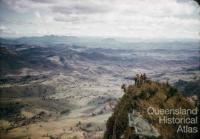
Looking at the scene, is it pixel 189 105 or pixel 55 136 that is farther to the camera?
pixel 55 136

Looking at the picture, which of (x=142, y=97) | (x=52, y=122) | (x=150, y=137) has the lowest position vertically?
(x=52, y=122)

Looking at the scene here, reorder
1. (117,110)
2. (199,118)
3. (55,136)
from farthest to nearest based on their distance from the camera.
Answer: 1. (55,136)
2. (117,110)
3. (199,118)

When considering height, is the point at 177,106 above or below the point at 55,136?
above

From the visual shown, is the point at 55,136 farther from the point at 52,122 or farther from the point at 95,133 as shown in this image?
the point at 52,122

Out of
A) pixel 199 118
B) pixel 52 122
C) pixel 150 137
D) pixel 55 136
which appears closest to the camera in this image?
pixel 150 137

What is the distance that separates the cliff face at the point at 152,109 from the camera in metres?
21.1

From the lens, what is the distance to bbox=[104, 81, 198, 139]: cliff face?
21070 millimetres

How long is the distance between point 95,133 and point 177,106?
443 ft

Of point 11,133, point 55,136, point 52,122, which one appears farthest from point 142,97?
point 52,122

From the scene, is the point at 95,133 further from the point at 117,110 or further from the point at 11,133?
the point at 117,110

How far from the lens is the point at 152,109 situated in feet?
73.2

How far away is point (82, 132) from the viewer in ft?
519

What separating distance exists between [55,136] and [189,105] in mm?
133305

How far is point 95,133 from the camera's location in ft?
506
